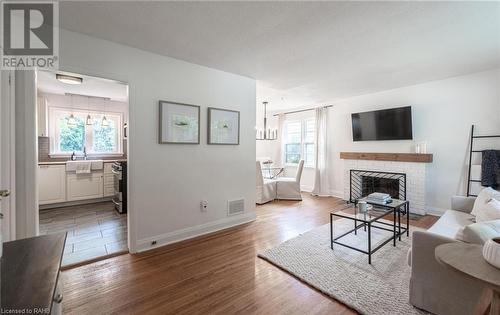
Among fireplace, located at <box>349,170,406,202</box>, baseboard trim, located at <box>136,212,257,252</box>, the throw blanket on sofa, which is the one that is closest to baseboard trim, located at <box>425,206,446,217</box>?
fireplace, located at <box>349,170,406,202</box>

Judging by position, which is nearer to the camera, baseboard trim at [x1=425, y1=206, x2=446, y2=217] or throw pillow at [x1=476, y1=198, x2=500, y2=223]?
throw pillow at [x1=476, y1=198, x2=500, y2=223]

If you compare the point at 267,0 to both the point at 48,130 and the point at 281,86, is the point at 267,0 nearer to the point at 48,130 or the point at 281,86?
the point at 281,86

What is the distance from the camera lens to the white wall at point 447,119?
133 inches

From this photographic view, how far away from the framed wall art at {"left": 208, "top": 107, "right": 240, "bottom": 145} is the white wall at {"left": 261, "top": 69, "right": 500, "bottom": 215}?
321 centimetres

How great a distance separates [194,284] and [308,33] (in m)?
2.68

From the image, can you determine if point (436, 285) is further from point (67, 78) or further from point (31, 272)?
point (67, 78)

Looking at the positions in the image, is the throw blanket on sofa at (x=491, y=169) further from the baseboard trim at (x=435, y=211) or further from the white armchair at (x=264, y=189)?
the white armchair at (x=264, y=189)

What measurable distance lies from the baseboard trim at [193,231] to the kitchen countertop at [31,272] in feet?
5.23

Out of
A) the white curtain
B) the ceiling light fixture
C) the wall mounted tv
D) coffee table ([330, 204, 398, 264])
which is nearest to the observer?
coffee table ([330, 204, 398, 264])

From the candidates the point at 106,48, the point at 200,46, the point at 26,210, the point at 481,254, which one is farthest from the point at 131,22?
the point at 481,254

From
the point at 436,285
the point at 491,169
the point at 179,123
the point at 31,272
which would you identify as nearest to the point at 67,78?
the point at 179,123

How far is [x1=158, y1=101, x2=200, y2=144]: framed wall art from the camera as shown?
2.71 metres

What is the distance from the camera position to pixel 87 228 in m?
3.22

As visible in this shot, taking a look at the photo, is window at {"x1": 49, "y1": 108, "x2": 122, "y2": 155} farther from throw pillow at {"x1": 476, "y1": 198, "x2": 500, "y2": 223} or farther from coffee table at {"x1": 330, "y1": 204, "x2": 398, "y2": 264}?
throw pillow at {"x1": 476, "y1": 198, "x2": 500, "y2": 223}
